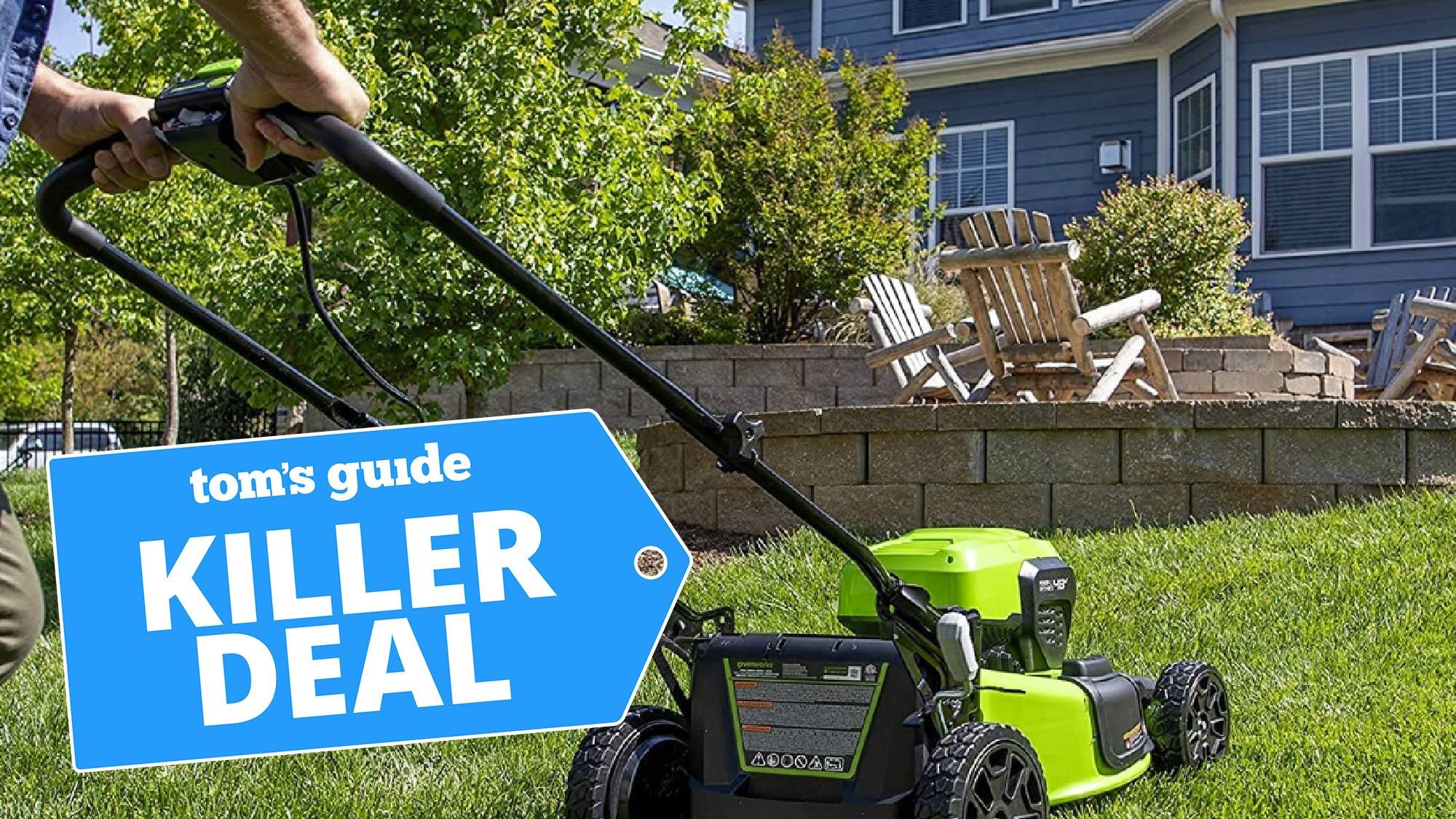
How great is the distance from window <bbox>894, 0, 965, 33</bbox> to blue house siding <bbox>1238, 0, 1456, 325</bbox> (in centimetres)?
356

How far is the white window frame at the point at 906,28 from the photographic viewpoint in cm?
1680

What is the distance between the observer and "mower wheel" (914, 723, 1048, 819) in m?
2.62

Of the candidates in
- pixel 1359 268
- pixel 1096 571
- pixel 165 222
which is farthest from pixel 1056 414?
pixel 1359 268

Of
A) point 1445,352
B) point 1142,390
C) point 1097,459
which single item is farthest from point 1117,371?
point 1445,352

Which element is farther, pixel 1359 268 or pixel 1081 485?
pixel 1359 268

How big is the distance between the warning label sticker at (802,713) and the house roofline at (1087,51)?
12.5 m

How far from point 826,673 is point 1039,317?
4.95 metres

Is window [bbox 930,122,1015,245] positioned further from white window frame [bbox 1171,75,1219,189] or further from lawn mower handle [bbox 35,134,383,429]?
lawn mower handle [bbox 35,134,383,429]

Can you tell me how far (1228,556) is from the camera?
5406mm

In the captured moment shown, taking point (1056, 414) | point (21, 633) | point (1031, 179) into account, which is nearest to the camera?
point (21, 633)

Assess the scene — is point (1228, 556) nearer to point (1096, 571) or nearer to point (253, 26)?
point (1096, 571)

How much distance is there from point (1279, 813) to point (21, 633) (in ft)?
7.93

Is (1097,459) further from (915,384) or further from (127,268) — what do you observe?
(127,268)

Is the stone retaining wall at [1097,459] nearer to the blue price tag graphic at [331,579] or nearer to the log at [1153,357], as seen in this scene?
the log at [1153,357]
